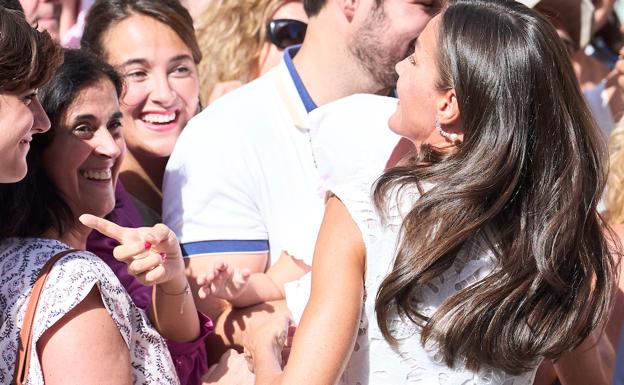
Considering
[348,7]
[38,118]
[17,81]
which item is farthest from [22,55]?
[348,7]

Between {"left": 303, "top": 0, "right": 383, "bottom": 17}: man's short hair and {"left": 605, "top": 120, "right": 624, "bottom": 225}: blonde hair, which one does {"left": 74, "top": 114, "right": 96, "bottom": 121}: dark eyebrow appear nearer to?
{"left": 303, "top": 0, "right": 383, "bottom": 17}: man's short hair

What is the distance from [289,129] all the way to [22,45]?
1.29m

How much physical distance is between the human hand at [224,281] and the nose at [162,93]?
3.13ft

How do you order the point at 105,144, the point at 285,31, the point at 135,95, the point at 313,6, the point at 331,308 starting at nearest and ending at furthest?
the point at 331,308 < the point at 105,144 < the point at 135,95 < the point at 313,6 < the point at 285,31

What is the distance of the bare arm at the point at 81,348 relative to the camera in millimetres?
2178

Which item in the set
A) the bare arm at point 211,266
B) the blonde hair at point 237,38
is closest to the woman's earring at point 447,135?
the bare arm at point 211,266

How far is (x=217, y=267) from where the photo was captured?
2.73m

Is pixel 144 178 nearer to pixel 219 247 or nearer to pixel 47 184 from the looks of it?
pixel 219 247

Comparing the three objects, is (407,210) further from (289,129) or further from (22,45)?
(289,129)

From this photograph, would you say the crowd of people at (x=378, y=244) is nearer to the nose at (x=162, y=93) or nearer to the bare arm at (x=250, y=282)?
the bare arm at (x=250, y=282)

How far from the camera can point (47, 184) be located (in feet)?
8.34

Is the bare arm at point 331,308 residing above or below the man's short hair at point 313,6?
below

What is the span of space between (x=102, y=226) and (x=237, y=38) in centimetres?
221

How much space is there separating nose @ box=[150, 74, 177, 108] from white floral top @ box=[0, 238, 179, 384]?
1.26m
